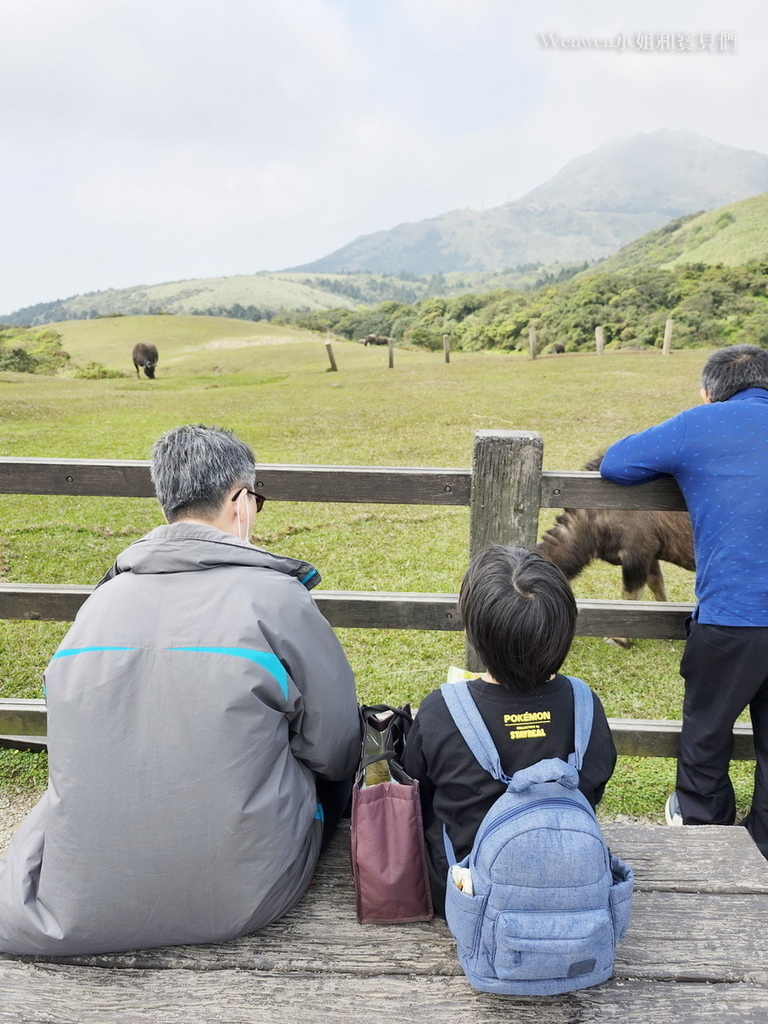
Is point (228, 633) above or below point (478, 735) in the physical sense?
above

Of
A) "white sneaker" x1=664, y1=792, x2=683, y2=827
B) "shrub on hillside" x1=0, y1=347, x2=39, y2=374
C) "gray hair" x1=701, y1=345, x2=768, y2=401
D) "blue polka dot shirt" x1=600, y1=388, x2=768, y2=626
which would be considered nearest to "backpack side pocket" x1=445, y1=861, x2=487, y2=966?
"blue polka dot shirt" x1=600, y1=388, x2=768, y2=626

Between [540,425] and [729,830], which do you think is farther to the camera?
[540,425]

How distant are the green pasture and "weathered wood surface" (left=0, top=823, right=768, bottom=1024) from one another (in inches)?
77.8

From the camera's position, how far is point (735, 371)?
2791mm

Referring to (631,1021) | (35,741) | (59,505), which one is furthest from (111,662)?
(59,505)

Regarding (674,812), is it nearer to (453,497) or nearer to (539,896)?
(453,497)

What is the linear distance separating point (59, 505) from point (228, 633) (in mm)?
9271

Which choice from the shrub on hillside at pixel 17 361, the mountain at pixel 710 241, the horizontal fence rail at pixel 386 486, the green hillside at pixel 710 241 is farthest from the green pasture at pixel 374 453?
the mountain at pixel 710 241

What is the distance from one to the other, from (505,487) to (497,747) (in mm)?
1257

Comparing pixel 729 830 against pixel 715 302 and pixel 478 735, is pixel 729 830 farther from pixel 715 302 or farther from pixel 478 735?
pixel 715 302

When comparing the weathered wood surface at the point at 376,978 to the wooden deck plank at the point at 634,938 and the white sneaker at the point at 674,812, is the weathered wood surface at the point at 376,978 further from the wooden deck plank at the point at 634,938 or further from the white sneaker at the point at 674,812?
the white sneaker at the point at 674,812

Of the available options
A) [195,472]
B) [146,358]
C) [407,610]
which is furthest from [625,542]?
[146,358]

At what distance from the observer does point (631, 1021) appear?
157 cm

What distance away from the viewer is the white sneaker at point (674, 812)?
125 inches
